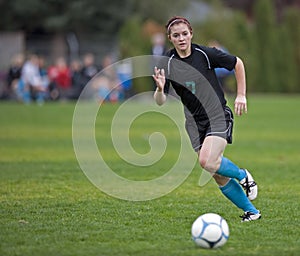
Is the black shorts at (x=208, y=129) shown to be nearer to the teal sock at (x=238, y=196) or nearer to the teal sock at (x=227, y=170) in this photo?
the teal sock at (x=227, y=170)

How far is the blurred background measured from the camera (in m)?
40.6

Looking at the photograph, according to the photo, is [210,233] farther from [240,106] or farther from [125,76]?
[125,76]

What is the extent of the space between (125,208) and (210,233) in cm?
224

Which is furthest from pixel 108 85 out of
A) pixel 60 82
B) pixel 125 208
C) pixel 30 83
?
pixel 125 208

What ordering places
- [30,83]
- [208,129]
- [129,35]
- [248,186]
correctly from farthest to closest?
[129,35] < [30,83] < [248,186] < [208,129]

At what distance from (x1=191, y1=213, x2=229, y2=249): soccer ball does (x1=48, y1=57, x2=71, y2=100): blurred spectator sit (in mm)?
28634

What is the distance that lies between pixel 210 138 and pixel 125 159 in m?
6.29

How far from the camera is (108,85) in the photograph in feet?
109

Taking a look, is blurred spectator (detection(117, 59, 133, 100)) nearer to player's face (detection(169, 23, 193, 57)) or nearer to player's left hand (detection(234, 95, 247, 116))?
player's face (detection(169, 23, 193, 57))

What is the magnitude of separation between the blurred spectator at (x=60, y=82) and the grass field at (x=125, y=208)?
1817cm

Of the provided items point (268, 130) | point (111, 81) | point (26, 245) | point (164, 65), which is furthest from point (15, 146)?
point (111, 81)

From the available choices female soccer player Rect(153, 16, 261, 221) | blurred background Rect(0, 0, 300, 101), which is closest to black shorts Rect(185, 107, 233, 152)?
female soccer player Rect(153, 16, 261, 221)

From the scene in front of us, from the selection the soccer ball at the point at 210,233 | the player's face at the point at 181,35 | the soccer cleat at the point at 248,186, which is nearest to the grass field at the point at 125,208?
the soccer ball at the point at 210,233

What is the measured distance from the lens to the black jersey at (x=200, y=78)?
7.65 meters
